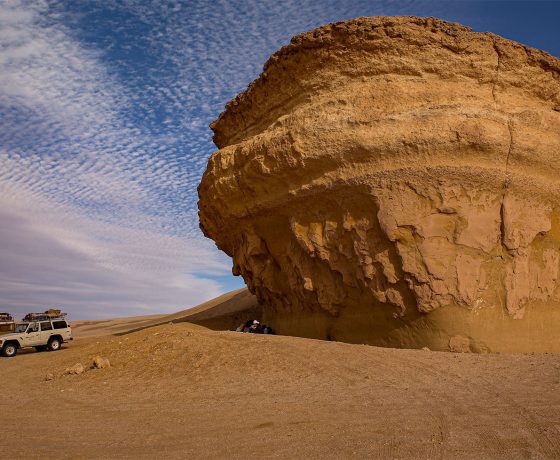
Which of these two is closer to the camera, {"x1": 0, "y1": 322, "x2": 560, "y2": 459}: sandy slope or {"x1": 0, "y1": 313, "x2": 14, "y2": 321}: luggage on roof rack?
{"x1": 0, "y1": 322, "x2": 560, "y2": 459}: sandy slope

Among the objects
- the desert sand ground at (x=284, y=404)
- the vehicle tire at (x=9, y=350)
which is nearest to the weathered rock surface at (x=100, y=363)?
the desert sand ground at (x=284, y=404)

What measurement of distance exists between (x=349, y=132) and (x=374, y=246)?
260 cm

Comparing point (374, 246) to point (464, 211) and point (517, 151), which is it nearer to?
point (464, 211)

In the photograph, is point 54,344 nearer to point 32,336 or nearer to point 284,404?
point 32,336

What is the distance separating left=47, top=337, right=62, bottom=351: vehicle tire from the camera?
1785 centimetres

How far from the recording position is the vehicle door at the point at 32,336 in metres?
17.2

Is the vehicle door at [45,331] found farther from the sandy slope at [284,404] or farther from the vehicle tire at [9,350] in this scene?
the sandy slope at [284,404]

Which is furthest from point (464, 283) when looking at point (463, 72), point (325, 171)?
point (463, 72)

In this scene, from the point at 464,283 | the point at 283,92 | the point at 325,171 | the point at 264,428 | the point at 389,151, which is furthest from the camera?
the point at 283,92

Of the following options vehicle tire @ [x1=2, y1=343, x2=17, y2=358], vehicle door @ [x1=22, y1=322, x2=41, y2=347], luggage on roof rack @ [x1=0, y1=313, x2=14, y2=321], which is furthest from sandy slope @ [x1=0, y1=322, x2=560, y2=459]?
luggage on roof rack @ [x1=0, y1=313, x2=14, y2=321]

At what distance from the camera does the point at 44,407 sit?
24.3ft

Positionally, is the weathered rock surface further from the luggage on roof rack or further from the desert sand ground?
the luggage on roof rack

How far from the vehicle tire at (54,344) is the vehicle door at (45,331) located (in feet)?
0.53

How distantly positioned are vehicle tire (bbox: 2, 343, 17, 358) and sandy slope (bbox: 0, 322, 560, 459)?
22.4ft
